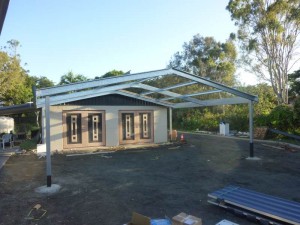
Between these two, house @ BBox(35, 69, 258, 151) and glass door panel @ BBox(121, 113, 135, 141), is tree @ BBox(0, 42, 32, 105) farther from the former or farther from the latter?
glass door panel @ BBox(121, 113, 135, 141)

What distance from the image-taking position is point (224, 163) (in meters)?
10.8

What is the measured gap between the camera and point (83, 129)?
15.4 m

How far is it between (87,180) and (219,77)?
92.7 ft

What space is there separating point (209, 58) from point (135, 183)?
91.7 ft

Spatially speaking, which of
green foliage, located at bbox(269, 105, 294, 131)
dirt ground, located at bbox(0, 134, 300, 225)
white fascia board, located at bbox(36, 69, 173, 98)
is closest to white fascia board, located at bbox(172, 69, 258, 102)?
white fascia board, located at bbox(36, 69, 173, 98)

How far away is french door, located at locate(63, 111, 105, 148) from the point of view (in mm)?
14961

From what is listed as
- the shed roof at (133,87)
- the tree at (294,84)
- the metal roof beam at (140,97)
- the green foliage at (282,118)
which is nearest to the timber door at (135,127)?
the metal roof beam at (140,97)

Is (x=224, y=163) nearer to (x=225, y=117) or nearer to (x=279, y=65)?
(x=225, y=117)

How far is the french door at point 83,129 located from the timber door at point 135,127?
135 centimetres

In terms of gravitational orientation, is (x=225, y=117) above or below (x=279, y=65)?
below

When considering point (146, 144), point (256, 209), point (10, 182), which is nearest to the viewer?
point (256, 209)

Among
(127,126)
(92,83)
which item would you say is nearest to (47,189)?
(92,83)

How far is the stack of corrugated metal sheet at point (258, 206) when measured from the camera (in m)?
4.82

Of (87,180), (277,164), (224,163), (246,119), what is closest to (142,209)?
(87,180)
